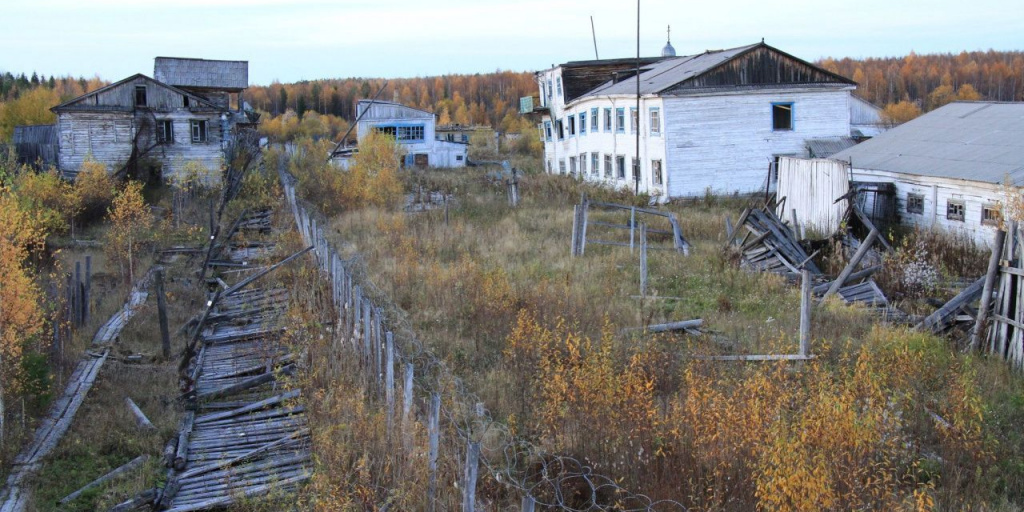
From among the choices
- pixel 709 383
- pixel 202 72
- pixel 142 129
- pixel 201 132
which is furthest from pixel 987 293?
pixel 202 72

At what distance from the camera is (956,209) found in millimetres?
19250

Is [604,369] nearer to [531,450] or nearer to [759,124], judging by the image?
[531,450]

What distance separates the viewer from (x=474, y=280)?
49.7 feet

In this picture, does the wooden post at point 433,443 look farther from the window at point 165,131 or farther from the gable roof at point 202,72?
the gable roof at point 202,72

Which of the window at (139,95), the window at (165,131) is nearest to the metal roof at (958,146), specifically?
the window at (165,131)

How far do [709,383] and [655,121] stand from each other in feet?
78.3

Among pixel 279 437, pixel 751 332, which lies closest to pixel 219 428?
pixel 279 437

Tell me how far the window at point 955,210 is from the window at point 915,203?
0.92 m

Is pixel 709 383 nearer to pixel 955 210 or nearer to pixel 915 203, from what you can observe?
pixel 955 210

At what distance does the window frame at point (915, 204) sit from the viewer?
20.4 metres

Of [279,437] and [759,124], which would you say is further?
[759,124]

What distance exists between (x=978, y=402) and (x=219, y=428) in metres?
8.45

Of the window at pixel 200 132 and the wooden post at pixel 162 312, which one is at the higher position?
the window at pixel 200 132

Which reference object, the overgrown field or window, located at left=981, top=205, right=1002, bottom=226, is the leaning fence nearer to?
the overgrown field
